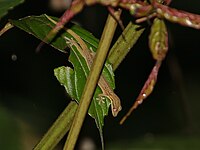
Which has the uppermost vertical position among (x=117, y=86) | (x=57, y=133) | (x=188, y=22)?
(x=188, y=22)

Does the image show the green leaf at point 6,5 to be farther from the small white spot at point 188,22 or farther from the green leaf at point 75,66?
the small white spot at point 188,22

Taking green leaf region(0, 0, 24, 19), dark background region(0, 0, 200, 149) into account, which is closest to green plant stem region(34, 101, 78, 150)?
green leaf region(0, 0, 24, 19)

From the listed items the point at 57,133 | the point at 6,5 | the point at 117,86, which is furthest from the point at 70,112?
the point at 117,86

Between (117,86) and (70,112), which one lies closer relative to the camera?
(70,112)

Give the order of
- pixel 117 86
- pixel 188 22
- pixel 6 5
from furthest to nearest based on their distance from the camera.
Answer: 1. pixel 117 86
2. pixel 6 5
3. pixel 188 22

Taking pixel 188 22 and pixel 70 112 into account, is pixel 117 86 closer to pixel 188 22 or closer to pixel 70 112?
pixel 70 112

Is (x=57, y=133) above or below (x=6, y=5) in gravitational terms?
below

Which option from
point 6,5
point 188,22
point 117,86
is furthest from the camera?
point 117,86
